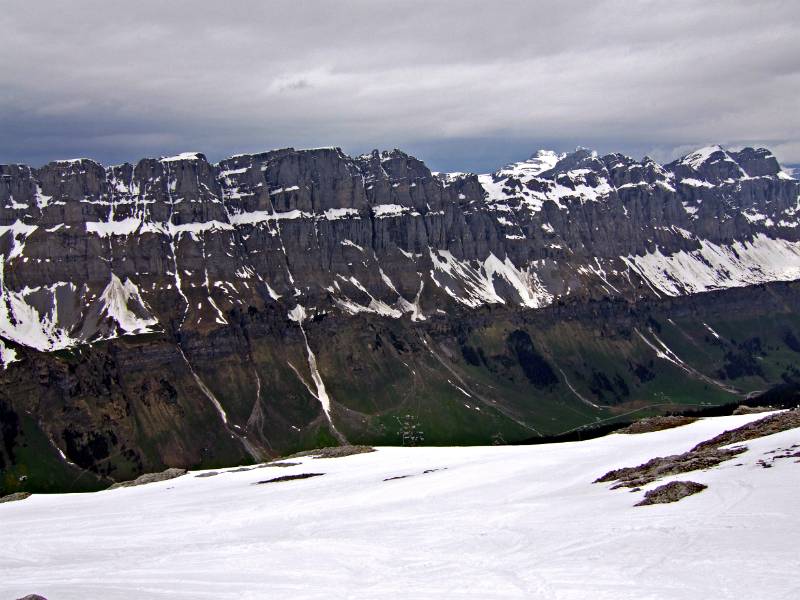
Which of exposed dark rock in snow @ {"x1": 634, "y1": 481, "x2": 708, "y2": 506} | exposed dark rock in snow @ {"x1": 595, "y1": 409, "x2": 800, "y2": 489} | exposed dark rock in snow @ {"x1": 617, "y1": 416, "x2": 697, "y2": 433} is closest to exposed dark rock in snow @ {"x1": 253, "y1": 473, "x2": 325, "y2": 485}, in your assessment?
exposed dark rock in snow @ {"x1": 595, "y1": 409, "x2": 800, "y2": 489}

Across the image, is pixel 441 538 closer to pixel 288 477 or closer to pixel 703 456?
pixel 703 456

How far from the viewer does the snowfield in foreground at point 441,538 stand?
134 feet

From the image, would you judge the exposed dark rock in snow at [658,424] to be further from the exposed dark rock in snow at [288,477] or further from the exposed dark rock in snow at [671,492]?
the exposed dark rock in snow at [671,492]

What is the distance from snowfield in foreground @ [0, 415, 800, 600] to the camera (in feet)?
134

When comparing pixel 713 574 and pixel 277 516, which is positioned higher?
pixel 713 574

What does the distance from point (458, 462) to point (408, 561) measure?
44.7 meters

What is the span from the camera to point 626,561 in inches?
1677

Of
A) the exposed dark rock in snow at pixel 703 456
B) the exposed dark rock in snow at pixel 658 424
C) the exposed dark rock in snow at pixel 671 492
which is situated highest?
the exposed dark rock in snow at pixel 671 492

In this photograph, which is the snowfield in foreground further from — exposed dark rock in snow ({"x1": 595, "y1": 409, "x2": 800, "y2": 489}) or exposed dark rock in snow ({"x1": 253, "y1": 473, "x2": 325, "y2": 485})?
exposed dark rock in snow ({"x1": 253, "y1": 473, "x2": 325, "y2": 485})

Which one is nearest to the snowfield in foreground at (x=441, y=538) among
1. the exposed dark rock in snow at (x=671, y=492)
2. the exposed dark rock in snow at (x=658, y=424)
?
the exposed dark rock in snow at (x=671, y=492)

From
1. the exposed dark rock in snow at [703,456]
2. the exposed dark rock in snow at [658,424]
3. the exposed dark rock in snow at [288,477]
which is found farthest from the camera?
the exposed dark rock in snow at [658,424]

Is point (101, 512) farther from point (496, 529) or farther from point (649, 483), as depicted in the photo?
point (649, 483)

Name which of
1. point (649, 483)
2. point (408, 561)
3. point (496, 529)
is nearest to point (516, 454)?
point (649, 483)

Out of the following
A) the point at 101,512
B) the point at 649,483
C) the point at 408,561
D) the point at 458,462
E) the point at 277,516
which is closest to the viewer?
the point at 408,561
